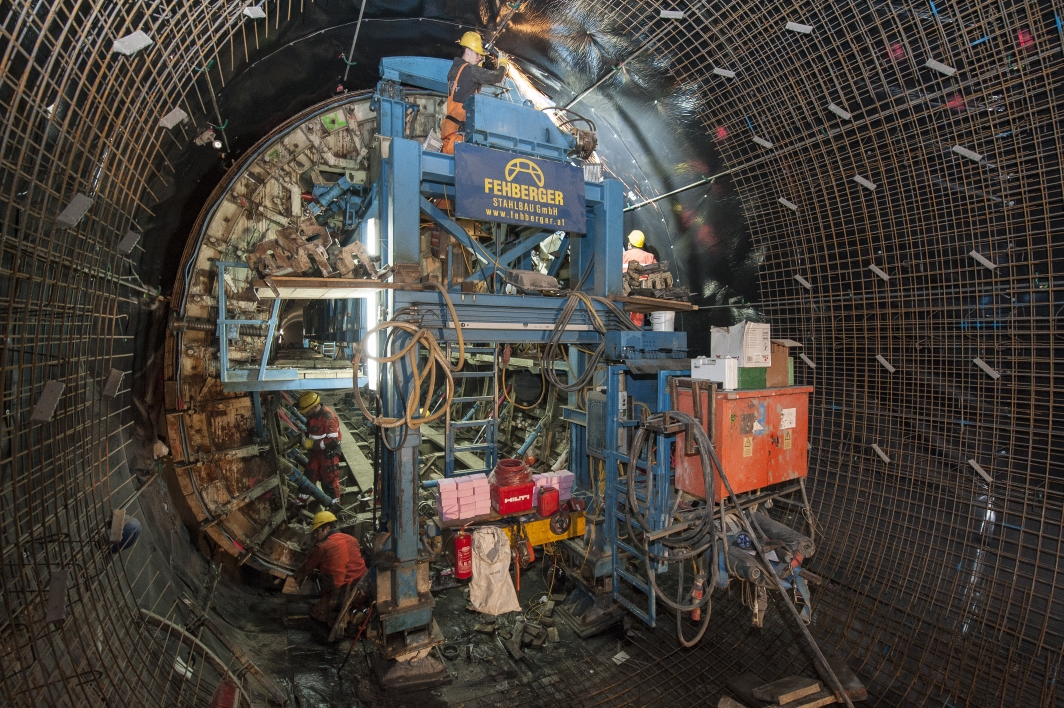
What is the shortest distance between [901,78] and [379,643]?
347 inches

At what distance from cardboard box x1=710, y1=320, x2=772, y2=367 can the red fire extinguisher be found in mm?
3628

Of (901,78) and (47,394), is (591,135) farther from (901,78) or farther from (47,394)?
(47,394)

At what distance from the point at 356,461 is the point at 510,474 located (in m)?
5.32

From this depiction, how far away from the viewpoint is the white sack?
5996 millimetres

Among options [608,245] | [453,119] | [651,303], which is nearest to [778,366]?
[651,303]

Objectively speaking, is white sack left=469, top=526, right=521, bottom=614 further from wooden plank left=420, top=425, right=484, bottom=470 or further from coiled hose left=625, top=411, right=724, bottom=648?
wooden plank left=420, top=425, right=484, bottom=470

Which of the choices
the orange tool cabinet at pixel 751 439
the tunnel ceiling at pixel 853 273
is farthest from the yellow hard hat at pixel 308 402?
the orange tool cabinet at pixel 751 439

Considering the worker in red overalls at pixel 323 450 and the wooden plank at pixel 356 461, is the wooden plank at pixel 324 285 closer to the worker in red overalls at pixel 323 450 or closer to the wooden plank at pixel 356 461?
the worker in red overalls at pixel 323 450

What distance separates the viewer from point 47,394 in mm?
2830

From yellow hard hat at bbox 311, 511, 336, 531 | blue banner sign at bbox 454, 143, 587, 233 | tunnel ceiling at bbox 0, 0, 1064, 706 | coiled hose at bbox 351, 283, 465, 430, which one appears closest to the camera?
tunnel ceiling at bbox 0, 0, 1064, 706

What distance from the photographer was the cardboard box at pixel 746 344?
5074mm

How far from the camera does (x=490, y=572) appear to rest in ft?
19.7

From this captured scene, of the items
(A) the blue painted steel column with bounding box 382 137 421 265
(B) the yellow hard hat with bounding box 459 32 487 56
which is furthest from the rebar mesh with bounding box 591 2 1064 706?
(A) the blue painted steel column with bounding box 382 137 421 265

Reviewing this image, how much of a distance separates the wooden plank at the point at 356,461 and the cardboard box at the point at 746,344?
274 inches
